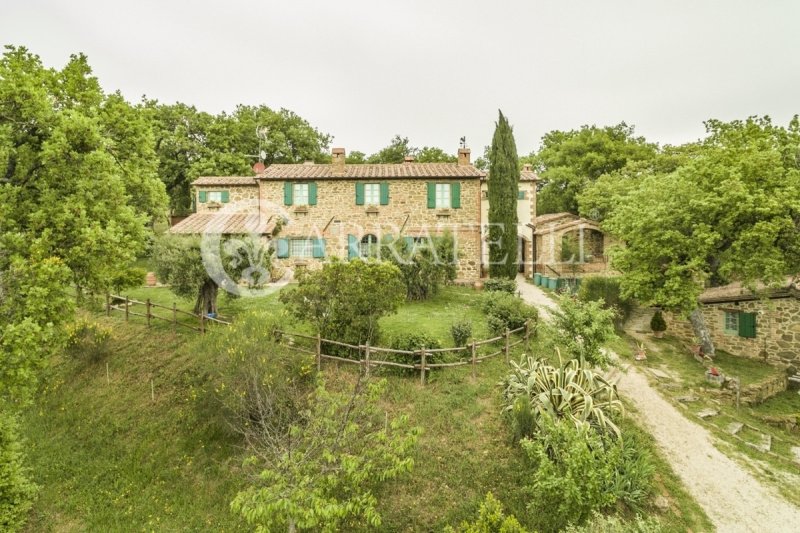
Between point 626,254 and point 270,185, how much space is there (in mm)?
15782

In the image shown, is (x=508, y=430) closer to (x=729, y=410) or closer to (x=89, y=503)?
(x=729, y=410)

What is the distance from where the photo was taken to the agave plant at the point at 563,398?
7.33 metres

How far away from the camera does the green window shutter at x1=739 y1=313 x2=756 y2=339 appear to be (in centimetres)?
1342

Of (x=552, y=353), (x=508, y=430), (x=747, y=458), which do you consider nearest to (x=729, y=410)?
(x=747, y=458)

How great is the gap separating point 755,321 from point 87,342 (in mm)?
21801

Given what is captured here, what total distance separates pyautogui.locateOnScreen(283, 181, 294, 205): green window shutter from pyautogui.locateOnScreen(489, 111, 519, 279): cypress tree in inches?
378

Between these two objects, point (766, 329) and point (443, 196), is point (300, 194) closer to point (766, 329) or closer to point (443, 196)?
point (443, 196)

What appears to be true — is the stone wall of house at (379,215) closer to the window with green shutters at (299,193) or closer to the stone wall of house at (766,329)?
the window with green shutters at (299,193)

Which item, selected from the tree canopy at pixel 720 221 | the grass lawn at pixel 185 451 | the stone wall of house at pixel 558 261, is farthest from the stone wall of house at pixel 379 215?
the grass lawn at pixel 185 451

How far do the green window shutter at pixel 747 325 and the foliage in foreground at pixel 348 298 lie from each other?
12.3m

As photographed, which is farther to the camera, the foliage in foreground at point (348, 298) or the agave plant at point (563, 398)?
the foliage in foreground at point (348, 298)

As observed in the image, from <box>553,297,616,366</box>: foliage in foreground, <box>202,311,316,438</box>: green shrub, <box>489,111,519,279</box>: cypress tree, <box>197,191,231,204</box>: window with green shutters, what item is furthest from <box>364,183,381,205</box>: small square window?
A: <box>553,297,616,366</box>: foliage in foreground

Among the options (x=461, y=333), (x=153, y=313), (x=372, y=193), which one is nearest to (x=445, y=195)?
(x=372, y=193)

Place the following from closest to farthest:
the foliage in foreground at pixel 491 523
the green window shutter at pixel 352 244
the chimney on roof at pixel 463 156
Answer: the foliage in foreground at pixel 491 523
the green window shutter at pixel 352 244
the chimney on roof at pixel 463 156
